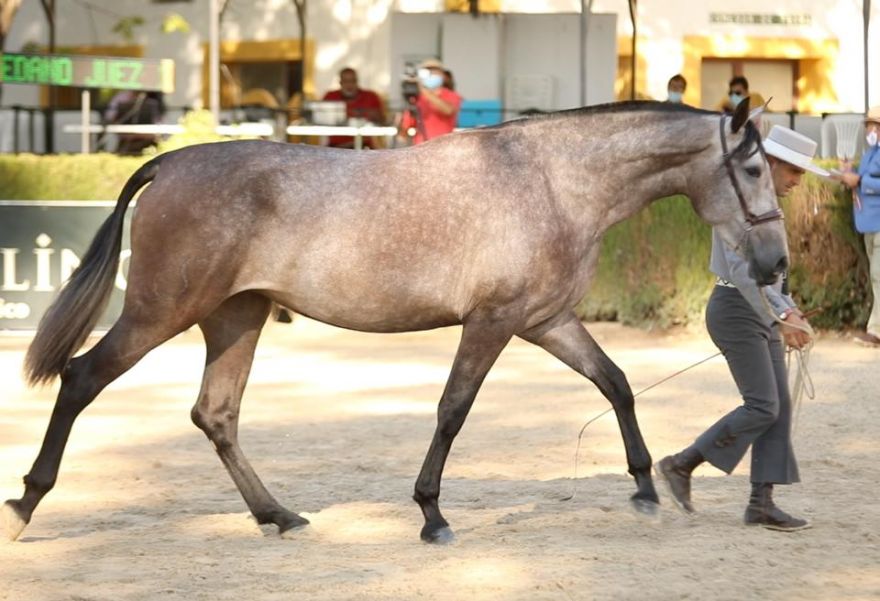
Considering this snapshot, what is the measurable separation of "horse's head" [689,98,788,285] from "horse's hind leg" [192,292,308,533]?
6.38 feet

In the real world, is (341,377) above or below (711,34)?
below

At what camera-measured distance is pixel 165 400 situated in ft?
34.3

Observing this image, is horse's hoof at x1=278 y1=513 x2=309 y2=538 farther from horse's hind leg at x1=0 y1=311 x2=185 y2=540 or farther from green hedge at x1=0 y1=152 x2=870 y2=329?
green hedge at x1=0 y1=152 x2=870 y2=329

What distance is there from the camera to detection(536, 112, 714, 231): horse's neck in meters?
6.62

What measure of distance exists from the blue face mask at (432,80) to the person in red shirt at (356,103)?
2280 millimetres

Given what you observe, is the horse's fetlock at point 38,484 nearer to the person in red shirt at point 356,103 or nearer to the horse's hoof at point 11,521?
the horse's hoof at point 11,521

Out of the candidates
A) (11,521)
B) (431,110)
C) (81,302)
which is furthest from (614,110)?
(431,110)

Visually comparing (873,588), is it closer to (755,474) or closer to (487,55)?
(755,474)

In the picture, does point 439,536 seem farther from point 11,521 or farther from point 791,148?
point 791,148

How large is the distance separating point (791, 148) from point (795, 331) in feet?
2.45

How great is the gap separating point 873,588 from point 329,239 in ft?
8.06

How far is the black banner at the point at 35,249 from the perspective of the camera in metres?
12.9

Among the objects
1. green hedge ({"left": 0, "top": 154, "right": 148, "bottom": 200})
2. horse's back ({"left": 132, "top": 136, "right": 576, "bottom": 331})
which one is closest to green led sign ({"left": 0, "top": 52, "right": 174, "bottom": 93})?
green hedge ({"left": 0, "top": 154, "right": 148, "bottom": 200})

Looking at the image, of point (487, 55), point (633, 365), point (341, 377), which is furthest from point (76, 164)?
point (487, 55)
